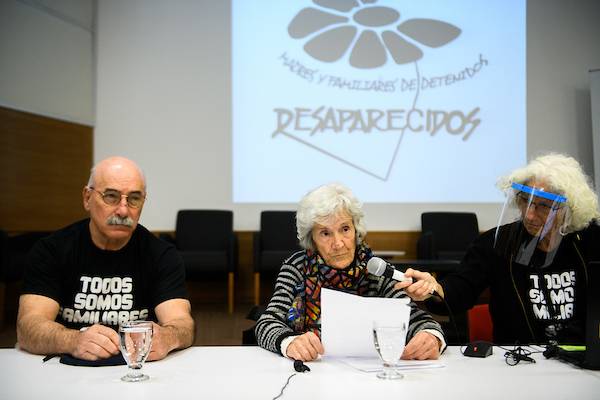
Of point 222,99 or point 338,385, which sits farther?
point 222,99

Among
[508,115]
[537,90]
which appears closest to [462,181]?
[508,115]

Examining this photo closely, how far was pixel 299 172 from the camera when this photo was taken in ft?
19.5

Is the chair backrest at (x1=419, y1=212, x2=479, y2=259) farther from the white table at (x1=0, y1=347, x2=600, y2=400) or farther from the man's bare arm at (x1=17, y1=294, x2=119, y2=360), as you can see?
the man's bare arm at (x1=17, y1=294, x2=119, y2=360)

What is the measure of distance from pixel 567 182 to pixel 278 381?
128 centimetres

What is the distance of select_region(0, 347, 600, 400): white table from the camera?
1.26 metres

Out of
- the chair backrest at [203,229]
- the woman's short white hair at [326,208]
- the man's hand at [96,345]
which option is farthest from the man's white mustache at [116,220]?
the chair backrest at [203,229]

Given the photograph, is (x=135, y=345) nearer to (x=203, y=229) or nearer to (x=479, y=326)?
(x=479, y=326)

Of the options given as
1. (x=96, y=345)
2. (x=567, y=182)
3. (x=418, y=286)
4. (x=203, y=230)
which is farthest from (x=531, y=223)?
(x=203, y=230)

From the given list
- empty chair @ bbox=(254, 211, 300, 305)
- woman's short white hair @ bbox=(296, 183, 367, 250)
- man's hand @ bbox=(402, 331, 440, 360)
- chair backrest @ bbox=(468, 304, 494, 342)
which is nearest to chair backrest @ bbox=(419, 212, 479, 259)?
empty chair @ bbox=(254, 211, 300, 305)

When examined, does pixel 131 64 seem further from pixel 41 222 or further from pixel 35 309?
pixel 35 309

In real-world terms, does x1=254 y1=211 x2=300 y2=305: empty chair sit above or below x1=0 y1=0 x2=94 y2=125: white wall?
below

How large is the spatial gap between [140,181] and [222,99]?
4186 millimetres

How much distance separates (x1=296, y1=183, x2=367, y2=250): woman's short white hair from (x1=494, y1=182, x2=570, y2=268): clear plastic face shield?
52 centimetres

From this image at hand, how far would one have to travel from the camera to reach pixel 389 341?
1.41m
